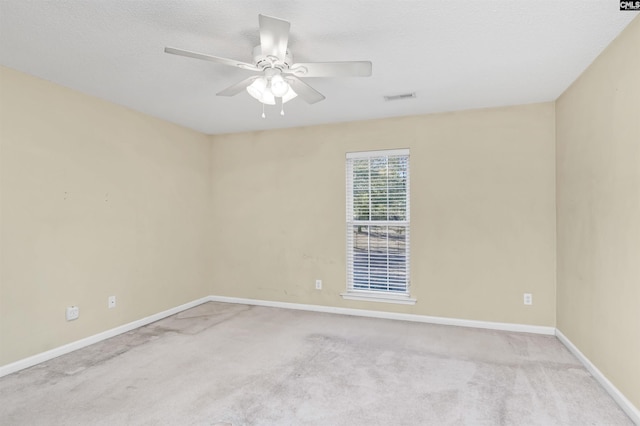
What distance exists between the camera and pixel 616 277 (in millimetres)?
2221

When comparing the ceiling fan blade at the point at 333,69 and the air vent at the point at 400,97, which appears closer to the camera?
the ceiling fan blade at the point at 333,69

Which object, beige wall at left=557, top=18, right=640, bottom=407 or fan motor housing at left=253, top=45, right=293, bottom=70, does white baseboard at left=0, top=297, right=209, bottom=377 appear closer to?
fan motor housing at left=253, top=45, right=293, bottom=70

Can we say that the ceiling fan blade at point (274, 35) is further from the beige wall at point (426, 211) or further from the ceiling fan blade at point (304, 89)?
the beige wall at point (426, 211)

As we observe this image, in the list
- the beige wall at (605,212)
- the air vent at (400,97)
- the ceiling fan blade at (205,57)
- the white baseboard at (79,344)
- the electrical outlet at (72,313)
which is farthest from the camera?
the air vent at (400,97)

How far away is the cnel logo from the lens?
182 centimetres

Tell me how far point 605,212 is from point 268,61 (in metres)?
2.53

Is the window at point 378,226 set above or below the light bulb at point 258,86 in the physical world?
below

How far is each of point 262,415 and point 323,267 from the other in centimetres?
233

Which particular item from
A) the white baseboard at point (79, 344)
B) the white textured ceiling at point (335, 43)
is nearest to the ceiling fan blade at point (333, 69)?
the white textured ceiling at point (335, 43)

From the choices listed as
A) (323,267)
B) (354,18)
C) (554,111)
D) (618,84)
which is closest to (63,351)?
(323,267)

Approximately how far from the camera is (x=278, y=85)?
6.68 feet

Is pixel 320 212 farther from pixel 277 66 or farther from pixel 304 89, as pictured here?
pixel 277 66

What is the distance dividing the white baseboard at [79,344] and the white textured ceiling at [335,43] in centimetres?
232

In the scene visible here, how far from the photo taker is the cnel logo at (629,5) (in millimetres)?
1819
